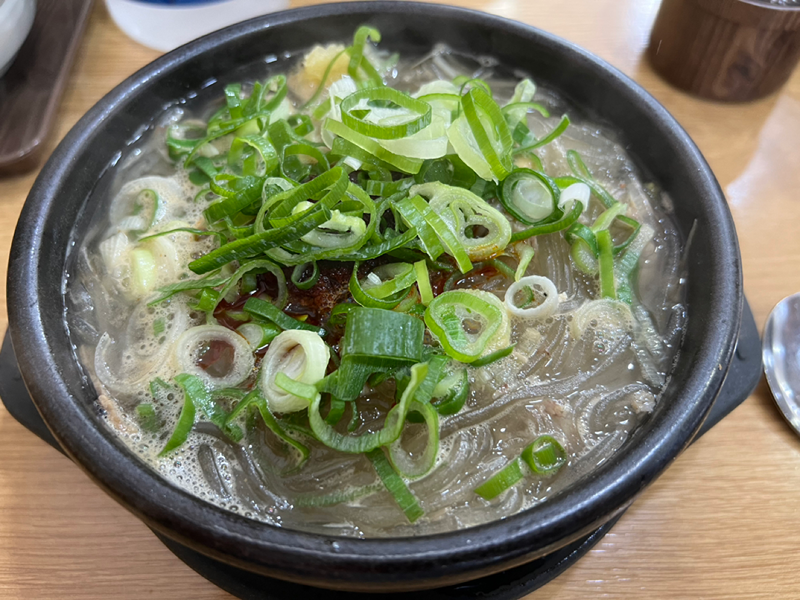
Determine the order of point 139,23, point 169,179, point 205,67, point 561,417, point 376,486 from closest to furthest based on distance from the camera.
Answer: point 376,486 < point 561,417 < point 169,179 < point 205,67 < point 139,23

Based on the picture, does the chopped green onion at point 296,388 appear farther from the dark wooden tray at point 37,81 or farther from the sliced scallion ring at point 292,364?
the dark wooden tray at point 37,81

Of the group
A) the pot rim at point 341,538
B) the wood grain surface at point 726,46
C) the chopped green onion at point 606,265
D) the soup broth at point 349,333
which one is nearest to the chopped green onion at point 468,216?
the soup broth at point 349,333

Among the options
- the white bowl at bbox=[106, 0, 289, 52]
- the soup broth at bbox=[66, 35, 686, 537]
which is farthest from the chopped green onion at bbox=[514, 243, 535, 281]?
the white bowl at bbox=[106, 0, 289, 52]

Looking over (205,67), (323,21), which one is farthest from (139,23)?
(323,21)

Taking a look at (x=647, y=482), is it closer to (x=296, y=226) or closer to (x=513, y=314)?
(x=513, y=314)

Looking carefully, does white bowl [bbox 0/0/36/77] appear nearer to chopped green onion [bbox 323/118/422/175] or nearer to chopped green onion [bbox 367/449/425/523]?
chopped green onion [bbox 323/118/422/175]

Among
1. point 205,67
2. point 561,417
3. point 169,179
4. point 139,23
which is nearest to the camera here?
point 561,417
